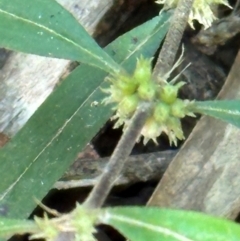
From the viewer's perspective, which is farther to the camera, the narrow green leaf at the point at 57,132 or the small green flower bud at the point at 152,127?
the narrow green leaf at the point at 57,132

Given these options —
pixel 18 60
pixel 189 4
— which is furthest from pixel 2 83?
pixel 189 4

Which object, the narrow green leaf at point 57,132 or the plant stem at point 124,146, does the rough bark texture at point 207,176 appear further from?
the plant stem at point 124,146

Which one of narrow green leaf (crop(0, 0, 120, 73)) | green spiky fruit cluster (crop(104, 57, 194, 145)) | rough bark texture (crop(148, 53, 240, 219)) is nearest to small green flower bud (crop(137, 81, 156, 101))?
green spiky fruit cluster (crop(104, 57, 194, 145))

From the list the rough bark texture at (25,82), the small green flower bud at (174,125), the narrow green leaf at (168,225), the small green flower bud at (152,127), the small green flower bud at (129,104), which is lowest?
the narrow green leaf at (168,225)

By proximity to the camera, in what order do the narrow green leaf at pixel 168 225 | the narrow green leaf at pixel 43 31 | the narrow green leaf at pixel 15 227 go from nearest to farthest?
the narrow green leaf at pixel 168 225 → the narrow green leaf at pixel 15 227 → the narrow green leaf at pixel 43 31

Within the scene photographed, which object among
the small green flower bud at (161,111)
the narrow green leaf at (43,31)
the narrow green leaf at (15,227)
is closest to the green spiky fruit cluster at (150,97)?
the small green flower bud at (161,111)

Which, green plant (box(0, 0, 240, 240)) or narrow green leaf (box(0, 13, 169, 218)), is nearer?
green plant (box(0, 0, 240, 240))

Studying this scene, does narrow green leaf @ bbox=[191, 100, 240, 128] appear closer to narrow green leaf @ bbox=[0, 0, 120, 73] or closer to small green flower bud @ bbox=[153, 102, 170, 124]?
small green flower bud @ bbox=[153, 102, 170, 124]

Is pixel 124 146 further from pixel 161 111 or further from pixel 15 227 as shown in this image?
pixel 15 227
